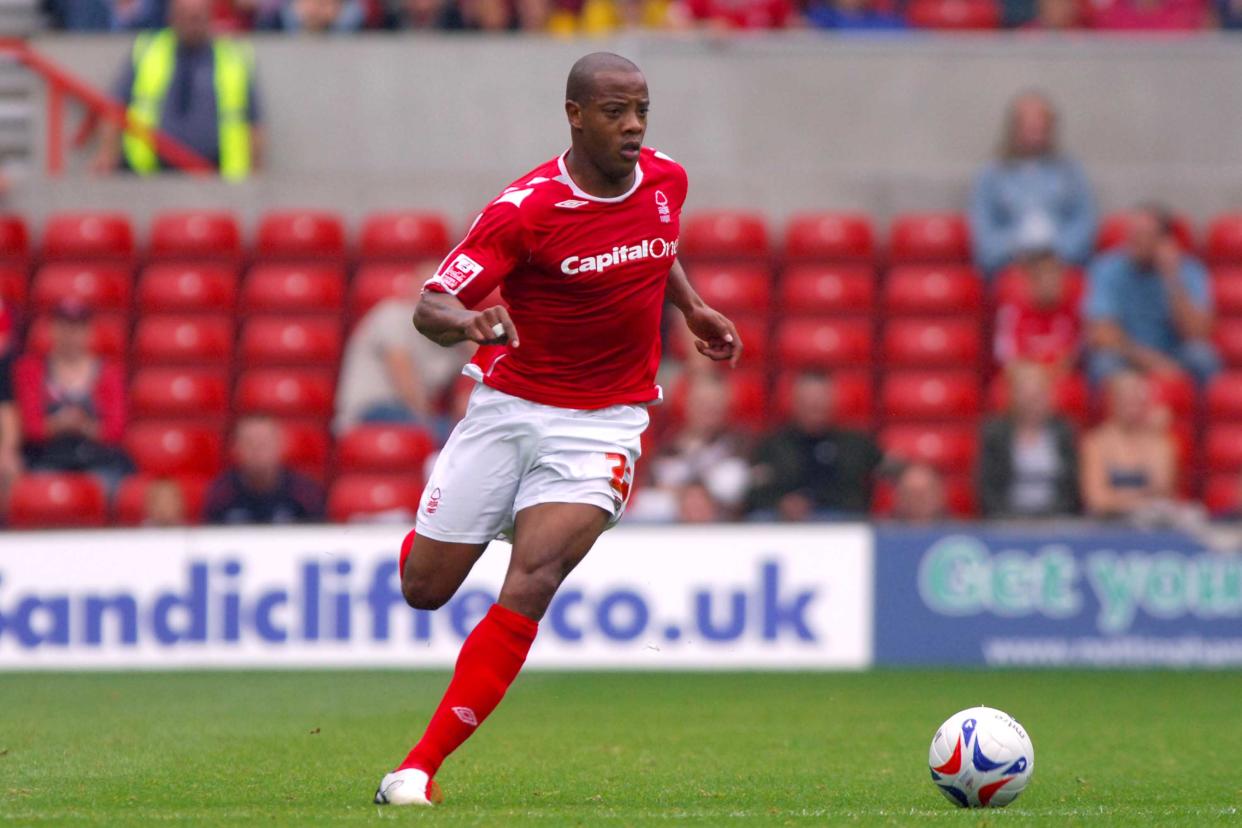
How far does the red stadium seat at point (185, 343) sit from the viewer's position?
50.1 feet

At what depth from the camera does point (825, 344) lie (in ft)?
49.0

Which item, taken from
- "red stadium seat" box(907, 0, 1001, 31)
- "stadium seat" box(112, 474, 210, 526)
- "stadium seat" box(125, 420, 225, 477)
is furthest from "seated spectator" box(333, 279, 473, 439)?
"red stadium seat" box(907, 0, 1001, 31)

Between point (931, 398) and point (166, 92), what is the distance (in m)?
6.18

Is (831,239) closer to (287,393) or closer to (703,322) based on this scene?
(287,393)

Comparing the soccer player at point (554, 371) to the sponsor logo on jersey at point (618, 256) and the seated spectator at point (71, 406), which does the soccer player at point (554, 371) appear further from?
the seated spectator at point (71, 406)

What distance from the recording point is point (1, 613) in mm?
13062

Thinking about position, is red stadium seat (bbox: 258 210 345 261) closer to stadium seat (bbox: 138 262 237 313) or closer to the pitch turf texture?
stadium seat (bbox: 138 262 237 313)

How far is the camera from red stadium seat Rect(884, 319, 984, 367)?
14.9 meters

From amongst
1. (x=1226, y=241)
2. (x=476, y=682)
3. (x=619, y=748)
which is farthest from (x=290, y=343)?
(x=476, y=682)

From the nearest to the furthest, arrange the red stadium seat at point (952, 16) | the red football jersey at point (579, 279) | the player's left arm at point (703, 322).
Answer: the red football jersey at point (579, 279), the player's left arm at point (703, 322), the red stadium seat at point (952, 16)

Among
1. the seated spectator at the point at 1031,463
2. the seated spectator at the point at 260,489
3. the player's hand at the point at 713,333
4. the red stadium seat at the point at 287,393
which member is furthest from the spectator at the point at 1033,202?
the player's hand at the point at 713,333

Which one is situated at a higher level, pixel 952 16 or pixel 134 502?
pixel 952 16

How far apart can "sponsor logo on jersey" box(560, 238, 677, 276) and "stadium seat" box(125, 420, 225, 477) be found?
313 inches

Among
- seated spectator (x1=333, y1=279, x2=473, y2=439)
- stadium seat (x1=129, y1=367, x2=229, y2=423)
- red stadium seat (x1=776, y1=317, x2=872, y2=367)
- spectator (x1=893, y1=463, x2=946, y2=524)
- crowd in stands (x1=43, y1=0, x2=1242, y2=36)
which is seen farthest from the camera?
crowd in stands (x1=43, y1=0, x2=1242, y2=36)
